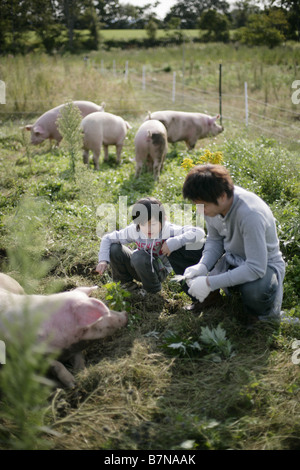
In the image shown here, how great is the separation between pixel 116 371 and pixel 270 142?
17.0ft

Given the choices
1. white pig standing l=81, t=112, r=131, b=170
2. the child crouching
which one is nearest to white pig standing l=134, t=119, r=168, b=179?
white pig standing l=81, t=112, r=131, b=170

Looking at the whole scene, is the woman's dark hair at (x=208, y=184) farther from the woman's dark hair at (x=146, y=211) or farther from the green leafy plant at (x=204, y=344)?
the green leafy plant at (x=204, y=344)

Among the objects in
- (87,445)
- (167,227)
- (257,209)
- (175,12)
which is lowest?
(87,445)

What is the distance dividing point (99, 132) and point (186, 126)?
1834 mm

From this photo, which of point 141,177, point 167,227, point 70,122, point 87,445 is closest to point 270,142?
point 141,177

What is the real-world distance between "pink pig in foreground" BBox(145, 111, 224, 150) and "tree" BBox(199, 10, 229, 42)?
24.2 metres

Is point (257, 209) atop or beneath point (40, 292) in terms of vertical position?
atop

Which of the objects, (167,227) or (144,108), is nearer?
(167,227)

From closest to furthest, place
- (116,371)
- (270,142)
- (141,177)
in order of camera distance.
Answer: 1. (116,371)
2. (141,177)
3. (270,142)

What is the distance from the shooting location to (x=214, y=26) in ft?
97.5

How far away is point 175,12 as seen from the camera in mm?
37219

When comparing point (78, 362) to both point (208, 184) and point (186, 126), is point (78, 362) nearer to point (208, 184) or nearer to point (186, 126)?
point (208, 184)

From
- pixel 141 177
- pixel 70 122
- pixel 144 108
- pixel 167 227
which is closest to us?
pixel 167 227

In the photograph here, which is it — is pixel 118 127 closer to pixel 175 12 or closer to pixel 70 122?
pixel 70 122
